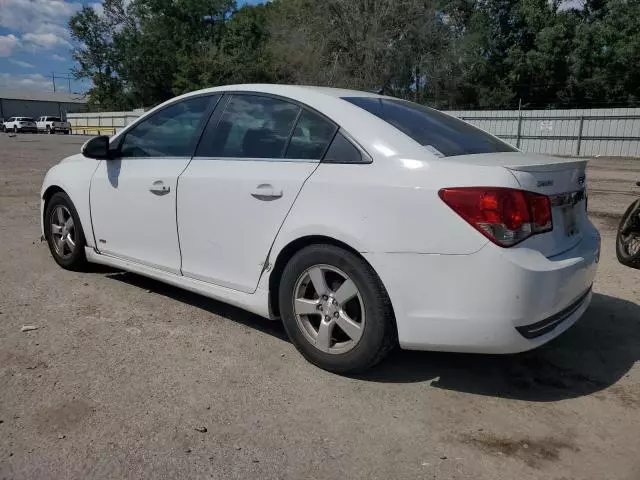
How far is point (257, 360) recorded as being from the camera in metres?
3.45

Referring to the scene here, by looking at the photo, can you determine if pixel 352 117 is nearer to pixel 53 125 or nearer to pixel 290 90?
pixel 290 90

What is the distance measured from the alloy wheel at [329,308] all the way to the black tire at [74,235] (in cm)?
249

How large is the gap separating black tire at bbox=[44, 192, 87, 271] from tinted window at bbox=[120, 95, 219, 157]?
85 cm

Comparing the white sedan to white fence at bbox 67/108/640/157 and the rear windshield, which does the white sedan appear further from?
white fence at bbox 67/108/640/157

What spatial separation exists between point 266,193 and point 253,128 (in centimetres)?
55

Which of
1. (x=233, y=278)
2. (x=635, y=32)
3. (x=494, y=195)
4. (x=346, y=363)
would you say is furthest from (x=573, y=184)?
(x=635, y=32)

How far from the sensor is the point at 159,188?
396 cm

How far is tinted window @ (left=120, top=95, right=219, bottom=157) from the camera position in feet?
13.1

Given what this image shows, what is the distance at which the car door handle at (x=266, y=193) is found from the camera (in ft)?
10.8

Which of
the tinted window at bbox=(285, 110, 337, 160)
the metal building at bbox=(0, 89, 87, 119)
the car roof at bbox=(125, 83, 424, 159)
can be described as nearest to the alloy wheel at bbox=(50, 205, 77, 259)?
the car roof at bbox=(125, 83, 424, 159)

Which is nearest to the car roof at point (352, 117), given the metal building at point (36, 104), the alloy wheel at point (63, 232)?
the alloy wheel at point (63, 232)

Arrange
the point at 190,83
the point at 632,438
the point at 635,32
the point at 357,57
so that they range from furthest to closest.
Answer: the point at 190,83 < the point at 635,32 < the point at 357,57 < the point at 632,438

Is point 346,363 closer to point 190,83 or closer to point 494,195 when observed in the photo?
point 494,195

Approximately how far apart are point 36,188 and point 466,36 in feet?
116
